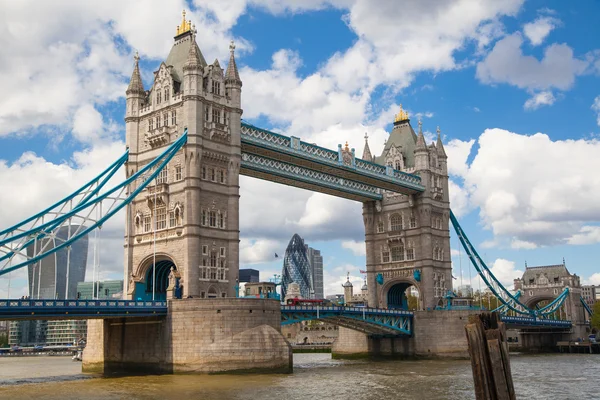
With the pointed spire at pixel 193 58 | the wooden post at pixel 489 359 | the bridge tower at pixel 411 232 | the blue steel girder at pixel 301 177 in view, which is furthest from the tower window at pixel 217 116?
the wooden post at pixel 489 359

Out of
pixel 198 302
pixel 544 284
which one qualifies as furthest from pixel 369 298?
pixel 544 284

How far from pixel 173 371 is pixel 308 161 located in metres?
26.1

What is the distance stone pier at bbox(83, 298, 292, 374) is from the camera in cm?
4756

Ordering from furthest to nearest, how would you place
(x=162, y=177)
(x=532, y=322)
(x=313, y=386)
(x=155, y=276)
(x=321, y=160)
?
(x=532, y=322), (x=321, y=160), (x=155, y=276), (x=162, y=177), (x=313, y=386)

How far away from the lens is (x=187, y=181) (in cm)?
5444

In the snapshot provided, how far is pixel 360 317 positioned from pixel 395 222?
18.4 metres

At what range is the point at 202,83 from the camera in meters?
56.6

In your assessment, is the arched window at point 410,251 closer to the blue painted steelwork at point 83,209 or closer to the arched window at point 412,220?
the arched window at point 412,220

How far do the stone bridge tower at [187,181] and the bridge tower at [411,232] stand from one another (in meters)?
28.3

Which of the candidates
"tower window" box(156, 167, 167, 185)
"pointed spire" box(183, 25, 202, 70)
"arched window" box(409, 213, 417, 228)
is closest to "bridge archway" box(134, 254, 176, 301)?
"tower window" box(156, 167, 167, 185)

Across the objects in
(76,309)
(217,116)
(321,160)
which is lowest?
(76,309)

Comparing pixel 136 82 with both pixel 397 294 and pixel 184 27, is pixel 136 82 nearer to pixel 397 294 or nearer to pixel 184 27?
pixel 184 27

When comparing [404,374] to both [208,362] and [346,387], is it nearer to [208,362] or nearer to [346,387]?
[346,387]

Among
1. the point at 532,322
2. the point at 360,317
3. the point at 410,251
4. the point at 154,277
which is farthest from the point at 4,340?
the point at 154,277
